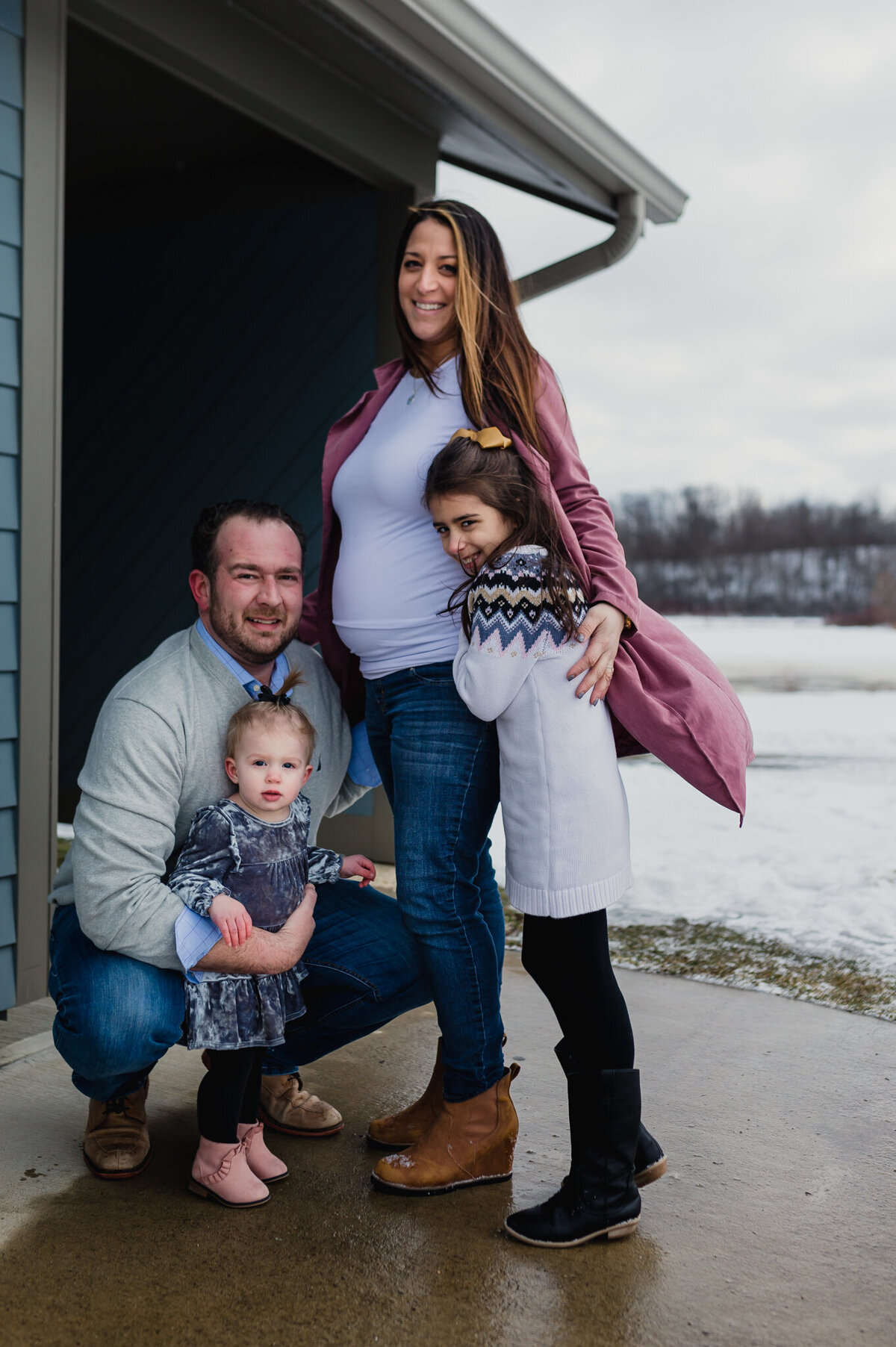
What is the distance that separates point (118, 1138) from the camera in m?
1.96

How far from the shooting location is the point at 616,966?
3166 millimetres

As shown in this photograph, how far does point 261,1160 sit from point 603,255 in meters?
3.60

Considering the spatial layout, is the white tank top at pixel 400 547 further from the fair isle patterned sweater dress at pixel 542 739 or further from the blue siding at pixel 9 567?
the blue siding at pixel 9 567

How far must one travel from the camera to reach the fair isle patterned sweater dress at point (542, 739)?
1.71m

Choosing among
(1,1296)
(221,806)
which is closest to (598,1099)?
(221,806)

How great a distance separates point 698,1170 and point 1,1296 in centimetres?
112

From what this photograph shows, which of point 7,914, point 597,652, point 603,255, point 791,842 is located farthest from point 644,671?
point 791,842

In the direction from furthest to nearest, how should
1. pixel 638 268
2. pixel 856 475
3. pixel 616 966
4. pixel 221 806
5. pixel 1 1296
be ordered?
Result: pixel 638 268, pixel 856 475, pixel 616 966, pixel 221 806, pixel 1 1296

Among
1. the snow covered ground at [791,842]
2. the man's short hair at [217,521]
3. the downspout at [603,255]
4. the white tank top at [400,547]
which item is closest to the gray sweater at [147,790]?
the man's short hair at [217,521]

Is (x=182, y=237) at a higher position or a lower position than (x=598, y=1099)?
higher

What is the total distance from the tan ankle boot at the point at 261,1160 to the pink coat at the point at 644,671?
0.86 m

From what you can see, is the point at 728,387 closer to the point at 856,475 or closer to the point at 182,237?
the point at 856,475

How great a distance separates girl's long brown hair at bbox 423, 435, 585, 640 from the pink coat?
3 centimetres

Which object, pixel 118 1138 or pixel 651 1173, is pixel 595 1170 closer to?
pixel 651 1173
